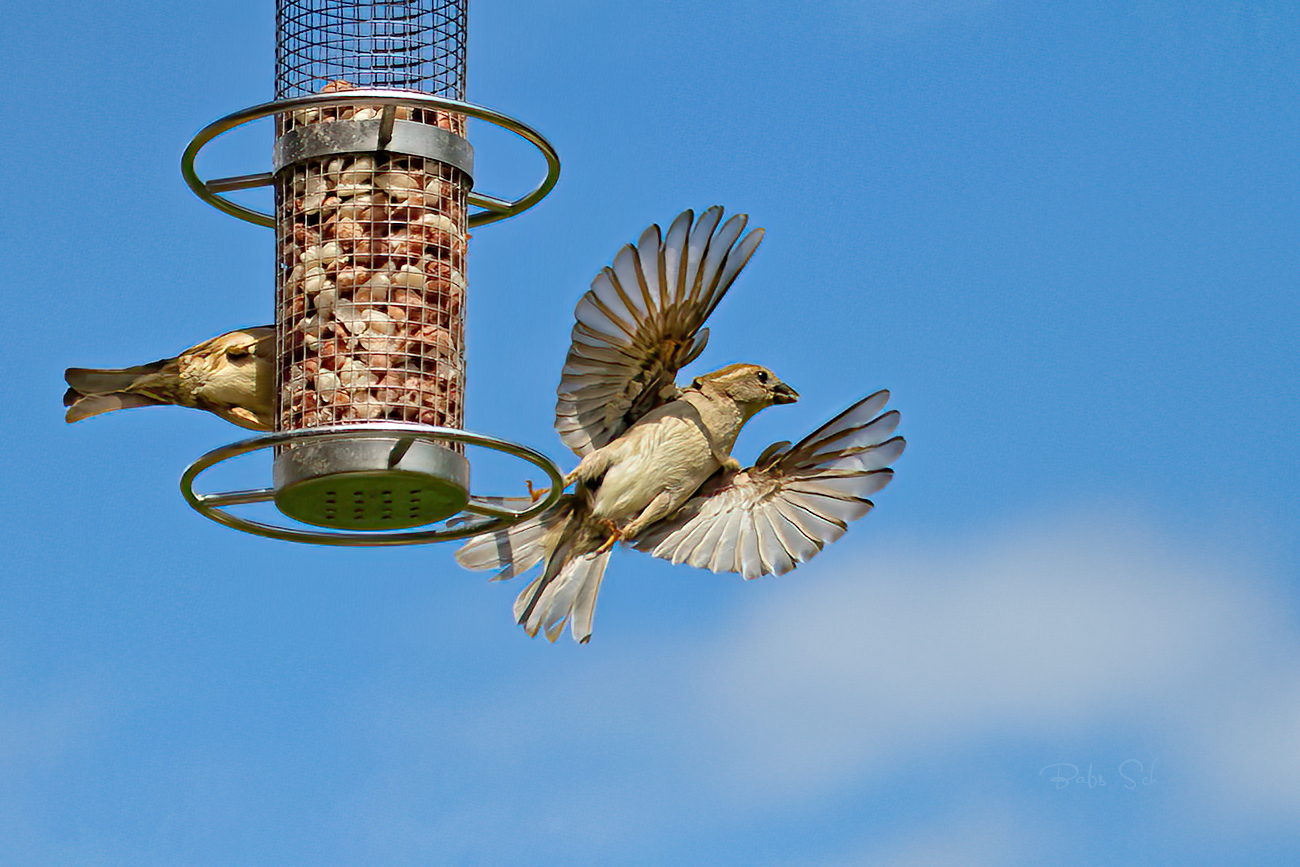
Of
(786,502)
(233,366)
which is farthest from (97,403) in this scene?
(786,502)

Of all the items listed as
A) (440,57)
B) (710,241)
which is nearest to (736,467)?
(710,241)

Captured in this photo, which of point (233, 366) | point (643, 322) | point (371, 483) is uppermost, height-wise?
point (643, 322)

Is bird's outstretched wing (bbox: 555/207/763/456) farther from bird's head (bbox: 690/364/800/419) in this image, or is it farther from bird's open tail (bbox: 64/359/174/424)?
bird's open tail (bbox: 64/359/174/424)

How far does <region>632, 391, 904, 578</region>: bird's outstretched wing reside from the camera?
9297 mm

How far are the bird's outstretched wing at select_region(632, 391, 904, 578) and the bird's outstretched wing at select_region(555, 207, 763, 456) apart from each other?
56 cm

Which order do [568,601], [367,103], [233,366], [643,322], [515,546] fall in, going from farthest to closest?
1. [515,546]
2. [568,601]
3. [643,322]
4. [233,366]
5. [367,103]

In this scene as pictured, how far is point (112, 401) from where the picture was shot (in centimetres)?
801

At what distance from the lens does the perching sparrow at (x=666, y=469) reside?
8750mm

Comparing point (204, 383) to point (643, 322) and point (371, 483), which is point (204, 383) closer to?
point (371, 483)

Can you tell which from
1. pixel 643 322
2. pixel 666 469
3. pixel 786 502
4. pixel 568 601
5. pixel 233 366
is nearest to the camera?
pixel 233 366

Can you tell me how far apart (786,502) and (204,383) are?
273cm

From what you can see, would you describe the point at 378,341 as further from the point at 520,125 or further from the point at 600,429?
the point at 600,429

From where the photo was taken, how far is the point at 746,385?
30.6 feet

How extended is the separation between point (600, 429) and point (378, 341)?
77.3 inches
